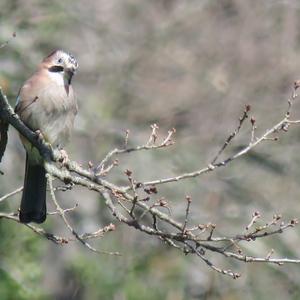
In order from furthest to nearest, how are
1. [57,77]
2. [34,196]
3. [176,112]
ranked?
[176,112]
[57,77]
[34,196]

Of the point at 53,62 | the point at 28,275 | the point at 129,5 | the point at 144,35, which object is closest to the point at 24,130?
the point at 53,62

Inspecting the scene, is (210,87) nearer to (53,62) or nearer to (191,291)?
(191,291)

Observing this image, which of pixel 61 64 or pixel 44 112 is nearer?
pixel 44 112

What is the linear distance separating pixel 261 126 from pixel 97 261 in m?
1.88

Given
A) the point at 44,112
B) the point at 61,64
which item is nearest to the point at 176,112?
the point at 61,64

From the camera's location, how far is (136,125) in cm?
1097

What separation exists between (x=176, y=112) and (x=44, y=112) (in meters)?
4.76

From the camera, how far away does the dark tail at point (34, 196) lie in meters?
6.18

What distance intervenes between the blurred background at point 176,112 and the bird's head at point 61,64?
2.48 metres

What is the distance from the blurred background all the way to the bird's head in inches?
97.5

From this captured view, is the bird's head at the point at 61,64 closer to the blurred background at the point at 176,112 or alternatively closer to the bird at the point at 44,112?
the bird at the point at 44,112

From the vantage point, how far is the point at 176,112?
36.1ft

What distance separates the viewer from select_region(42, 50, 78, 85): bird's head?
6.42 meters

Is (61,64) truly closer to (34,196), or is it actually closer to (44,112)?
(44,112)
